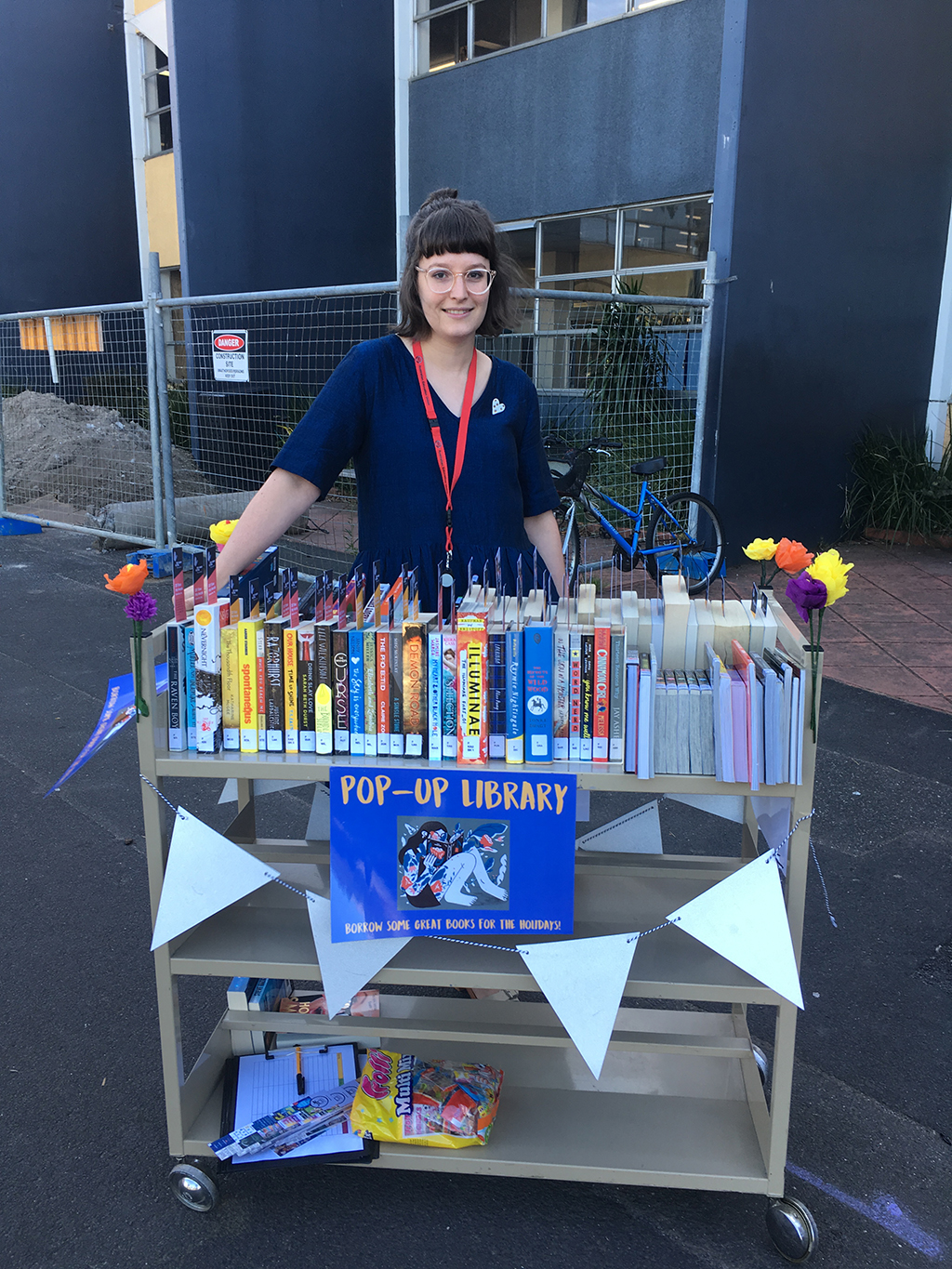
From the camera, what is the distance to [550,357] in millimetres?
8523

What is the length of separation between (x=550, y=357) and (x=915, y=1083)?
7002mm

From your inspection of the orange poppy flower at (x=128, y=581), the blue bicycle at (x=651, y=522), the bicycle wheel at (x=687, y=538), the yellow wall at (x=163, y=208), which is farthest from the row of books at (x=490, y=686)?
the yellow wall at (x=163, y=208)

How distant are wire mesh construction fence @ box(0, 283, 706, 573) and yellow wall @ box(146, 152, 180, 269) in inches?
111

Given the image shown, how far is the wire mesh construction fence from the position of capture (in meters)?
7.39

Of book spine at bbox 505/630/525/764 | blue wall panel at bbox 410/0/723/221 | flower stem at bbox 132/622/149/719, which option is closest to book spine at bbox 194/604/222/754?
flower stem at bbox 132/622/149/719

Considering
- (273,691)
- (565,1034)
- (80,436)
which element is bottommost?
(565,1034)

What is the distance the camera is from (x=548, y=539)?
261 centimetres

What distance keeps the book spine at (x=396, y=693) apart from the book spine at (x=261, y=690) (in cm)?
25

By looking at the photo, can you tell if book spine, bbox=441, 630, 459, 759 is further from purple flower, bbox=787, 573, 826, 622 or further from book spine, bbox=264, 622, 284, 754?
purple flower, bbox=787, 573, 826, 622

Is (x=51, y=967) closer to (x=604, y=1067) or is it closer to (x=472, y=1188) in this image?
(x=472, y=1188)

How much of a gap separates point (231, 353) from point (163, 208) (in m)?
7.94

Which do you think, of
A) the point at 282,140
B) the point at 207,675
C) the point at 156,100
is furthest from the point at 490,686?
the point at 156,100

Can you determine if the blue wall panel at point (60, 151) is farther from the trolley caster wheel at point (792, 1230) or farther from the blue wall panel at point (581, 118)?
the trolley caster wheel at point (792, 1230)

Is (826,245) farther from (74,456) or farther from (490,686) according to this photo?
(74,456)
